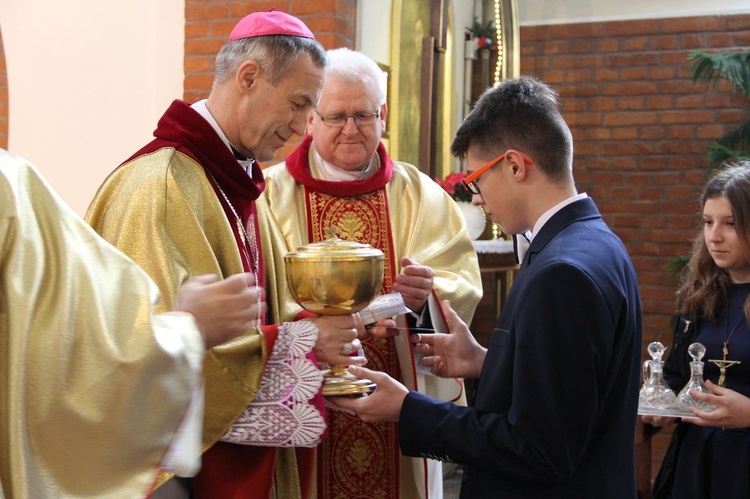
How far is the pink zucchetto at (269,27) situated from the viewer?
257cm

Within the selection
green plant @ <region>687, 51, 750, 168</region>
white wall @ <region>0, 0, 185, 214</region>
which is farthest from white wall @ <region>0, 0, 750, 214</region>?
green plant @ <region>687, 51, 750, 168</region>

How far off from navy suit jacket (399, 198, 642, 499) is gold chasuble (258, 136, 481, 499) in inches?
46.8

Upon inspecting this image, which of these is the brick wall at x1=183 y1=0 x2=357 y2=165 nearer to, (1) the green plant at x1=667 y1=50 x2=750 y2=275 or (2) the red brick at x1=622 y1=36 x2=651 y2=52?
(1) the green plant at x1=667 y1=50 x2=750 y2=275

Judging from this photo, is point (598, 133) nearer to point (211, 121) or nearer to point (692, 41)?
point (692, 41)

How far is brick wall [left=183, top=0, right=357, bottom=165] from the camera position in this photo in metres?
4.99

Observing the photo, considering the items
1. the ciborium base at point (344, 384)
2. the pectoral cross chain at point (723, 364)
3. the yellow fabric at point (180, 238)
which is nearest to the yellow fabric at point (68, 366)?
the yellow fabric at point (180, 238)

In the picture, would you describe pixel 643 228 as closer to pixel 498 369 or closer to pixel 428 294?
pixel 428 294

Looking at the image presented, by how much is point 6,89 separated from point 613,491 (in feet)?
16.0

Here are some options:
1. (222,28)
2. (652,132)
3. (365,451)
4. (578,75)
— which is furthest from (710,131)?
(365,451)

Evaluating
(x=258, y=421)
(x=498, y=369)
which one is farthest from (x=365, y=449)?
(x=498, y=369)

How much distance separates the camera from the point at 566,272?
196 cm

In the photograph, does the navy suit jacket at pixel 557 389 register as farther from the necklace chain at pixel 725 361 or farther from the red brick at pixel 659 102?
the red brick at pixel 659 102

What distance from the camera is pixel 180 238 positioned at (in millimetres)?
2318

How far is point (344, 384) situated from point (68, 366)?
3.23 feet
